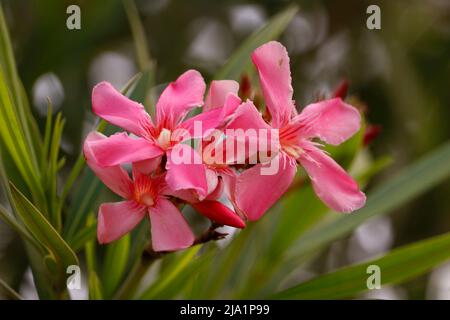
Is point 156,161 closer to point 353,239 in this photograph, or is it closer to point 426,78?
point 353,239

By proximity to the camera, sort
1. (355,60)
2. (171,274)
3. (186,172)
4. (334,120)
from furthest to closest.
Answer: (355,60)
(171,274)
(334,120)
(186,172)

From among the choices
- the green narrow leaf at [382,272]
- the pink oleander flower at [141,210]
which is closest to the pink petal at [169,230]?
the pink oleander flower at [141,210]

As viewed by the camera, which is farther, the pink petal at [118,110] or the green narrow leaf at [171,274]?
the green narrow leaf at [171,274]

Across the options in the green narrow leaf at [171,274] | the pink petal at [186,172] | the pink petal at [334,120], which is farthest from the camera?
the green narrow leaf at [171,274]

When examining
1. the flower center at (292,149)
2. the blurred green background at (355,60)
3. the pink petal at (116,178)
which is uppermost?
the blurred green background at (355,60)

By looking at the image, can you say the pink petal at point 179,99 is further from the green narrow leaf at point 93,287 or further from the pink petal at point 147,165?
the green narrow leaf at point 93,287

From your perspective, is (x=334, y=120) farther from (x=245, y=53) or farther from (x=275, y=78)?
(x=245, y=53)

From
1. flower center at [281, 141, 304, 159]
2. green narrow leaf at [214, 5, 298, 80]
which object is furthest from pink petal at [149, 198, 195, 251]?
green narrow leaf at [214, 5, 298, 80]

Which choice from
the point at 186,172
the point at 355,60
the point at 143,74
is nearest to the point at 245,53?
the point at 143,74
